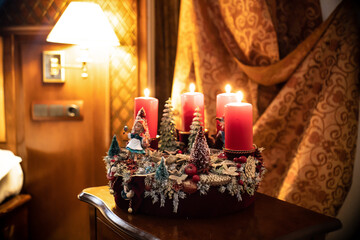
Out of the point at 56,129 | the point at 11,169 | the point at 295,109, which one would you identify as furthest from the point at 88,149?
the point at 295,109

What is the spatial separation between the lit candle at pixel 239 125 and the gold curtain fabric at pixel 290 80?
57cm

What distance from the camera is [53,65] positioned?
6.09 feet

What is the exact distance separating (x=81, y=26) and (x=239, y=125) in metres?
1.02

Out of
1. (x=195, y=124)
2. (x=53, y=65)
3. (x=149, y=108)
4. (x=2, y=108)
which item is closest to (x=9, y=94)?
(x=2, y=108)

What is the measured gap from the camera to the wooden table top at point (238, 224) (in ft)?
2.65

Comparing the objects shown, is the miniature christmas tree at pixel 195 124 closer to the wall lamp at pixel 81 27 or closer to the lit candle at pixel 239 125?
the lit candle at pixel 239 125

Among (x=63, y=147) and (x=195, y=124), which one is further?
(x=63, y=147)

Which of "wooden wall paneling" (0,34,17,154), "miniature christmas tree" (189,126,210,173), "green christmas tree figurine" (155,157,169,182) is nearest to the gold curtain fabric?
"miniature christmas tree" (189,126,210,173)

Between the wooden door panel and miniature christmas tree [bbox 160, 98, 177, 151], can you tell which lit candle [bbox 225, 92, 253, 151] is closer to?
miniature christmas tree [bbox 160, 98, 177, 151]

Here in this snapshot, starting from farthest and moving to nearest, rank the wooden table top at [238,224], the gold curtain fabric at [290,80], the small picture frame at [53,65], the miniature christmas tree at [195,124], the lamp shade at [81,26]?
the small picture frame at [53,65], the lamp shade at [81,26], the gold curtain fabric at [290,80], the miniature christmas tree at [195,124], the wooden table top at [238,224]

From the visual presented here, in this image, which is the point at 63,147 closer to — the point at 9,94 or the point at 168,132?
the point at 9,94

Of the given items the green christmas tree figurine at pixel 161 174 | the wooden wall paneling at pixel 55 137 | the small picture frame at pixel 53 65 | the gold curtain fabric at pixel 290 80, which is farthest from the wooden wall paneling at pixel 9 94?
the green christmas tree figurine at pixel 161 174

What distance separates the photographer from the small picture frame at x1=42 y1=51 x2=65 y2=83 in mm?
1865

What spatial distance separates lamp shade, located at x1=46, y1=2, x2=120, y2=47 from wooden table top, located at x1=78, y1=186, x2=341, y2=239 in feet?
3.08
